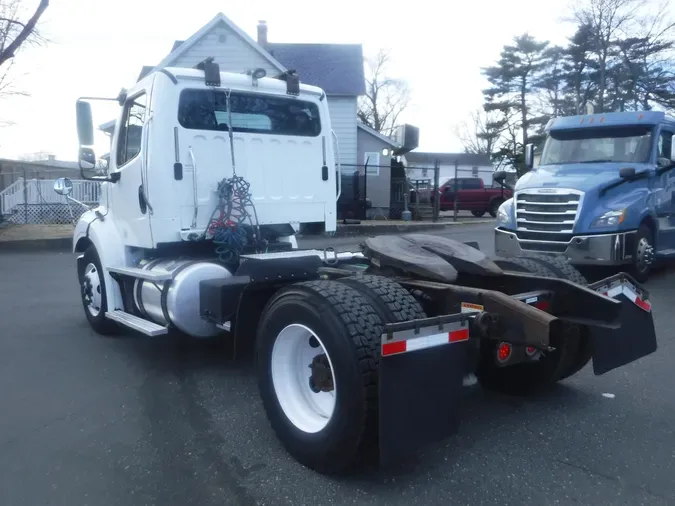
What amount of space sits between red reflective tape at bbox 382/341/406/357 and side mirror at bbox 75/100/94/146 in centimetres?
438

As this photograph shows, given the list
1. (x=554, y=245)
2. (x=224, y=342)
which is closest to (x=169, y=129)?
(x=224, y=342)

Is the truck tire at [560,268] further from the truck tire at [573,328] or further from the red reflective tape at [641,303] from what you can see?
the red reflective tape at [641,303]

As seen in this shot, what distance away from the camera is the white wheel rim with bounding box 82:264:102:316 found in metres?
6.48

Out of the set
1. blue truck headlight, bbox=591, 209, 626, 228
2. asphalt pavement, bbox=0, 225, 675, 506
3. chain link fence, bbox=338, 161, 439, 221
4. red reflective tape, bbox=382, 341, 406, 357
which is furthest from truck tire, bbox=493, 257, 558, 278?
chain link fence, bbox=338, 161, 439, 221

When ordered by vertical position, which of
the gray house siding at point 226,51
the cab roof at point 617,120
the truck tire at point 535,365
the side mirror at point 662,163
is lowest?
the truck tire at point 535,365

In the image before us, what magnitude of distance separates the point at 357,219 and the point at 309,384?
17.4 metres

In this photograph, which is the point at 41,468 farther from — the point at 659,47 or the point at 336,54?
the point at 659,47

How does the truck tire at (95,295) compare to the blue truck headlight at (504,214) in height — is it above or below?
below

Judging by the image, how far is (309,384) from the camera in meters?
3.90

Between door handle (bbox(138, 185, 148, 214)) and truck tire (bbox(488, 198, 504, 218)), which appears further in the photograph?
truck tire (bbox(488, 198, 504, 218))

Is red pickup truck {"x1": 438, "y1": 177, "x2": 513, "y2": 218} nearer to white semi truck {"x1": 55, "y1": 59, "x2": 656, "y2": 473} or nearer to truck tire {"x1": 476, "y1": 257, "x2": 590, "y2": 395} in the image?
white semi truck {"x1": 55, "y1": 59, "x2": 656, "y2": 473}

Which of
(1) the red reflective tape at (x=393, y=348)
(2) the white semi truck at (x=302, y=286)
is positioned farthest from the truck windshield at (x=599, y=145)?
(1) the red reflective tape at (x=393, y=348)

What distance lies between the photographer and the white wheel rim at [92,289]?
6.48 metres

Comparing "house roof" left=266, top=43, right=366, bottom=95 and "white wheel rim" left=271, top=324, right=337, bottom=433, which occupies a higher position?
"house roof" left=266, top=43, right=366, bottom=95
